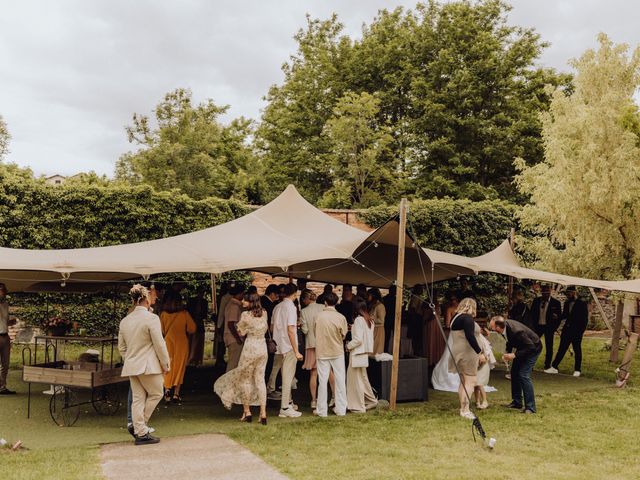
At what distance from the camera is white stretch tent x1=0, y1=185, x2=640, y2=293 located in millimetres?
8391

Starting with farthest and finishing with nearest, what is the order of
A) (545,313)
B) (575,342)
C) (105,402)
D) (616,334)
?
(616,334) < (545,313) < (575,342) < (105,402)

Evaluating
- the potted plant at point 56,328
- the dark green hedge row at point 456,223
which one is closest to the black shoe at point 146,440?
the potted plant at point 56,328

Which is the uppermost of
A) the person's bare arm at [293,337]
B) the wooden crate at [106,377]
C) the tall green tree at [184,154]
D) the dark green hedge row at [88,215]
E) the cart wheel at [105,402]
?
the tall green tree at [184,154]

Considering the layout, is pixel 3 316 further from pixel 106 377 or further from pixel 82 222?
pixel 82 222

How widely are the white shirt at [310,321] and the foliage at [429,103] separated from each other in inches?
671

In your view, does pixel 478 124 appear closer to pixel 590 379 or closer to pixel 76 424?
pixel 590 379

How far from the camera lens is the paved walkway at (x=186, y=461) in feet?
18.8

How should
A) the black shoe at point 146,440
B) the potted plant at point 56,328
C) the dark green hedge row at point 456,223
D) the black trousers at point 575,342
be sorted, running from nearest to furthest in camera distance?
the black shoe at point 146,440, the potted plant at point 56,328, the black trousers at point 575,342, the dark green hedge row at point 456,223

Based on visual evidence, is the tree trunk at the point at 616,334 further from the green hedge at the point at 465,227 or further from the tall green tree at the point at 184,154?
the tall green tree at the point at 184,154

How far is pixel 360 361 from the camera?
8.73 meters

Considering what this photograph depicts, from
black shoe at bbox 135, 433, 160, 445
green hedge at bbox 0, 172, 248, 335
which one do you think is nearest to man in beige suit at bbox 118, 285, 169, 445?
black shoe at bbox 135, 433, 160, 445

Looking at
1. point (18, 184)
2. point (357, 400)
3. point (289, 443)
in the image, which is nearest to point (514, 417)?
point (357, 400)

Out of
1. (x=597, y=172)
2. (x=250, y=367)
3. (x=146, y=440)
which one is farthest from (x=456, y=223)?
(x=146, y=440)

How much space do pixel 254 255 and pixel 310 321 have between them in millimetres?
1254
